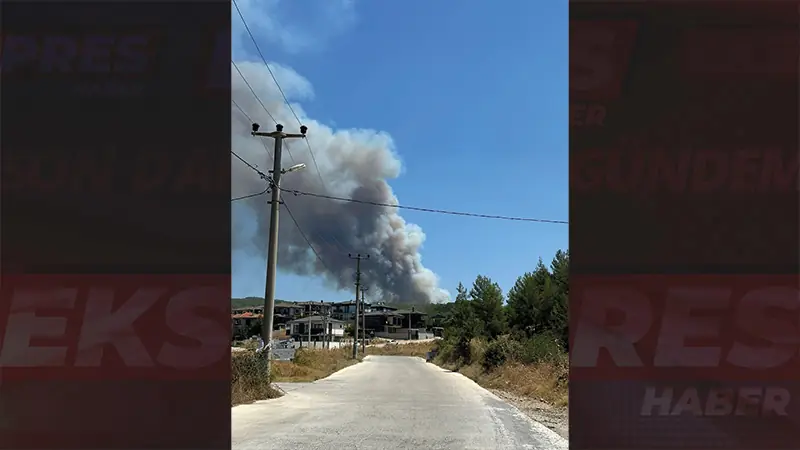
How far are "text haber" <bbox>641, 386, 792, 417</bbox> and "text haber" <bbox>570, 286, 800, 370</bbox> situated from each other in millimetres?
341

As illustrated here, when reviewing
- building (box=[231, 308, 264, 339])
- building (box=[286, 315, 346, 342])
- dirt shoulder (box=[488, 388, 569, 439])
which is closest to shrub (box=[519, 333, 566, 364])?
dirt shoulder (box=[488, 388, 569, 439])

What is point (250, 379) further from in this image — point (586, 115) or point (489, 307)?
point (489, 307)

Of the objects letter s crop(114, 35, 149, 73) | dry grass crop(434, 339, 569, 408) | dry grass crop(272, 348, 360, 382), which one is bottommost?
dry grass crop(272, 348, 360, 382)

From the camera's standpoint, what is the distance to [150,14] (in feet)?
27.0

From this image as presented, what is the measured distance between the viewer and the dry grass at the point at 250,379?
16658mm

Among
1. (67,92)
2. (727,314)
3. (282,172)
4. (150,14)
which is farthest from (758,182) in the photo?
(282,172)

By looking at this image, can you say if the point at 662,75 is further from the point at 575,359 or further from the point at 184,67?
the point at 184,67

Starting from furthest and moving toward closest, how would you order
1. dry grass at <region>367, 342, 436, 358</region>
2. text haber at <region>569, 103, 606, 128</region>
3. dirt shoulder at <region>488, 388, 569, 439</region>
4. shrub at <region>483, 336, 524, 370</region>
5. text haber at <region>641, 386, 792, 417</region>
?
dry grass at <region>367, 342, 436, 358</region> → shrub at <region>483, 336, 524, 370</region> → dirt shoulder at <region>488, 388, 569, 439</region> → text haber at <region>569, 103, 606, 128</region> → text haber at <region>641, 386, 792, 417</region>

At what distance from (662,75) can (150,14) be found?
6.76 m

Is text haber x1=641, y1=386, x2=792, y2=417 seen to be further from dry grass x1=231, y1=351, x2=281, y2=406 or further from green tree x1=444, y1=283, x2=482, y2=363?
green tree x1=444, y1=283, x2=482, y2=363

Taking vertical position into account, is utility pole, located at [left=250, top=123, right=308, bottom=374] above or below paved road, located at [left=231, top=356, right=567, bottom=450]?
above

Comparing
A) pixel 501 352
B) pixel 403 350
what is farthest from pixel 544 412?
pixel 403 350

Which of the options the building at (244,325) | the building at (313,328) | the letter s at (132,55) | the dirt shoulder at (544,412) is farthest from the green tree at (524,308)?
the building at (313,328)

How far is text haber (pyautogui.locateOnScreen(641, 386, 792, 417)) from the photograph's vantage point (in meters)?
7.99
